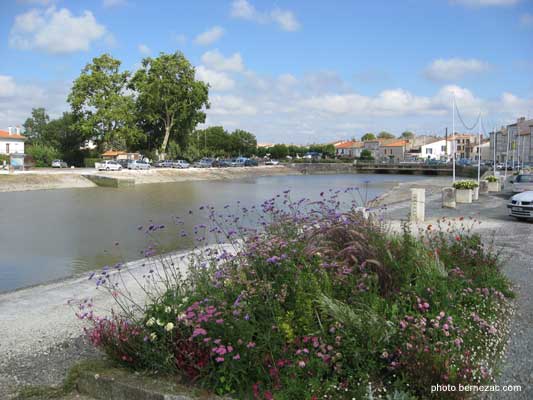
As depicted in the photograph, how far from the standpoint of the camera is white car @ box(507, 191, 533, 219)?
16.5m

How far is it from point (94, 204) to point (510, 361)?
3329 cm

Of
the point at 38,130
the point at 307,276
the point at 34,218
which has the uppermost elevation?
the point at 38,130

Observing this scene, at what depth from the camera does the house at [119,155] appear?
298 ft

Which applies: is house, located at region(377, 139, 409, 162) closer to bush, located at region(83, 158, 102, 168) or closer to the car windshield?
bush, located at region(83, 158, 102, 168)

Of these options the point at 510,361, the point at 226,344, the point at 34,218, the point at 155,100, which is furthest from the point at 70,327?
the point at 155,100

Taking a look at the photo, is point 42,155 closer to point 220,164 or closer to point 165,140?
point 165,140

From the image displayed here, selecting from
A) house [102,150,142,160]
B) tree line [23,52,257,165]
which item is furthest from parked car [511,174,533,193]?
house [102,150,142,160]

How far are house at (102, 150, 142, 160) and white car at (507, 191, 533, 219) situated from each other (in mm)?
80073

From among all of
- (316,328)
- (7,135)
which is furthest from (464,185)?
(7,135)

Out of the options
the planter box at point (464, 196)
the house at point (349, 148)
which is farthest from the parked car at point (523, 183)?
the house at point (349, 148)

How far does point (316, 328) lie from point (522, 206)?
576 inches

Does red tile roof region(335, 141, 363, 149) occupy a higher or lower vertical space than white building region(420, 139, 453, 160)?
higher

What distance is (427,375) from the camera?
3.92 metres

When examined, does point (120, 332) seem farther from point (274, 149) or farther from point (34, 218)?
point (274, 149)
